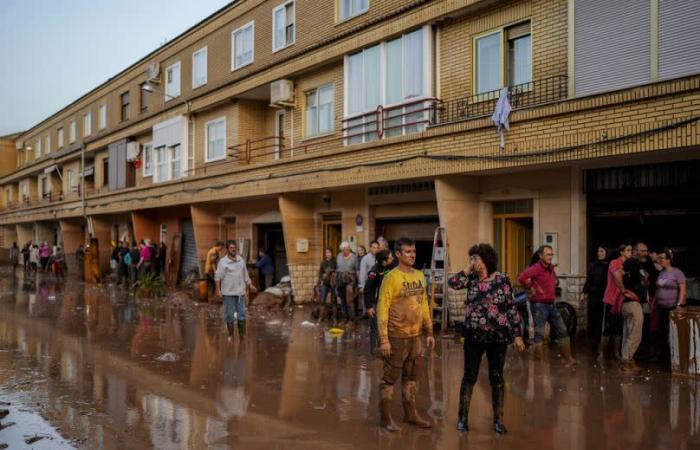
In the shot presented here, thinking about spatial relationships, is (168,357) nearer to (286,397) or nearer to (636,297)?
(286,397)

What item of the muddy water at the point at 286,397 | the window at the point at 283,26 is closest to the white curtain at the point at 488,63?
the muddy water at the point at 286,397

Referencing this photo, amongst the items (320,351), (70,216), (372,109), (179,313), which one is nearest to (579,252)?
(320,351)

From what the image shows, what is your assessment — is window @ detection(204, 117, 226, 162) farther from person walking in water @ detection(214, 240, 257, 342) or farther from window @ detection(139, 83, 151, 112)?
person walking in water @ detection(214, 240, 257, 342)

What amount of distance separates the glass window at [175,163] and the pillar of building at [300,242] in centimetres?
832

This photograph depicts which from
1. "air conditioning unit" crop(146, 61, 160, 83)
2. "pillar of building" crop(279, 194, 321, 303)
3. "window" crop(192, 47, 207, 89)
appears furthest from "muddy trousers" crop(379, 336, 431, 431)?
"air conditioning unit" crop(146, 61, 160, 83)

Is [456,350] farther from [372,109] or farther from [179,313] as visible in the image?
[179,313]

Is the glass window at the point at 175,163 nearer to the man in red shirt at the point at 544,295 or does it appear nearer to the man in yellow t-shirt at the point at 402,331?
the man in red shirt at the point at 544,295

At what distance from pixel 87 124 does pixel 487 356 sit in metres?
32.9

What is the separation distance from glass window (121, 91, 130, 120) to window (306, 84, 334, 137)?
14827mm

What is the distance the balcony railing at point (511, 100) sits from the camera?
11.1 m

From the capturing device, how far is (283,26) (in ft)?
61.6

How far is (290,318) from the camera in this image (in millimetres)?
14898

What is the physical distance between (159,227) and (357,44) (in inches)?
608

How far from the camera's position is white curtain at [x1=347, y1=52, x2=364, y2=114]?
15.3 metres
